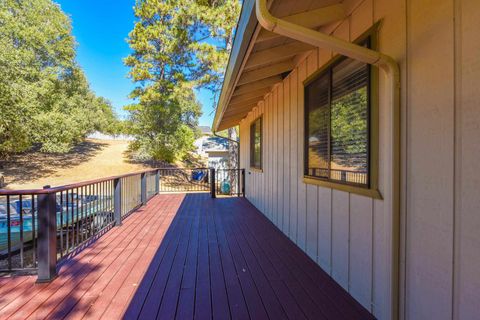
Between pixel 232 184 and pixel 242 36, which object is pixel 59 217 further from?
pixel 232 184

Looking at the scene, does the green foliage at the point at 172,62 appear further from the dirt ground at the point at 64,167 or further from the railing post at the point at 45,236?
the railing post at the point at 45,236

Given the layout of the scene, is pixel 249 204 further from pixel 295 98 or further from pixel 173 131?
pixel 173 131

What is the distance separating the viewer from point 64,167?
54.6ft

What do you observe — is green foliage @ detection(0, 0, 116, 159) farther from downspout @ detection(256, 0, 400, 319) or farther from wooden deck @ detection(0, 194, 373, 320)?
downspout @ detection(256, 0, 400, 319)

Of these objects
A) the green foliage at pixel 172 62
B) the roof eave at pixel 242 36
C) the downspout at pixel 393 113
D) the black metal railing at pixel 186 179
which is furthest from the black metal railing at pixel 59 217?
the green foliage at pixel 172 62

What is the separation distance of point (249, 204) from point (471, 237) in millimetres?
5319

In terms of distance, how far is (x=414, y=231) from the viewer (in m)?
1.46

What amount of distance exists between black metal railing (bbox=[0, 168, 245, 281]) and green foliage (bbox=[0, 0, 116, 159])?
7.61 metres

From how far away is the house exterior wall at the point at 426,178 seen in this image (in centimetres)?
115

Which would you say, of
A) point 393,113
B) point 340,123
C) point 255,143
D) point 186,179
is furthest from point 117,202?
point 186,179

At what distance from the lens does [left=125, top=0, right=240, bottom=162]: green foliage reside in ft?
33.3

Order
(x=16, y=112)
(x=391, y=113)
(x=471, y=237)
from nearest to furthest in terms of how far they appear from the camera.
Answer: (x=471, y=237) < (x=391, y=113) < (x=16, y=112)

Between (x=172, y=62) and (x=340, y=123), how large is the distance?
1146 centimetres

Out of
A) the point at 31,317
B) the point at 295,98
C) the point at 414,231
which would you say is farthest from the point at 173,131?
the point at 414,231
